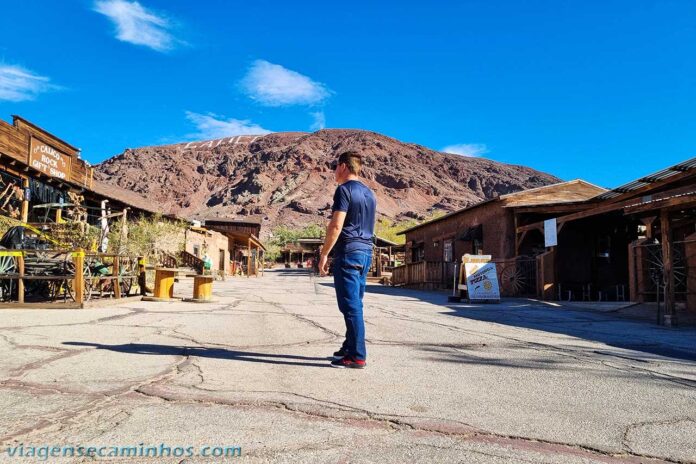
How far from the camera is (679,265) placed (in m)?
10.6

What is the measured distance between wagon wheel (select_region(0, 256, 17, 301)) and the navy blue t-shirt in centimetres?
707

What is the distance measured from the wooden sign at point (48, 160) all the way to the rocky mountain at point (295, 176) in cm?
8089

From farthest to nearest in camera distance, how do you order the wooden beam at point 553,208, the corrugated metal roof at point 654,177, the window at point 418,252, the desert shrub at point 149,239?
the window at point 418,252, the desert shrub at point 149,239, the wooden beam at point 553,208, the corrugated metal roof at point 654,177

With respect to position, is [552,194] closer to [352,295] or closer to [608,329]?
[608,329]

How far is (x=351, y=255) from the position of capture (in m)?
3.77

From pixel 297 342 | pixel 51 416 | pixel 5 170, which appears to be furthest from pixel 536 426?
pixel 5 170

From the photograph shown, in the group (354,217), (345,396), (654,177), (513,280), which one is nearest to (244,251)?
(513,280)

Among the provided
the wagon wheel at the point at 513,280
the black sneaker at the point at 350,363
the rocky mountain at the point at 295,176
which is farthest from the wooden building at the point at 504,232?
the rocky mountain at the point at 295,176

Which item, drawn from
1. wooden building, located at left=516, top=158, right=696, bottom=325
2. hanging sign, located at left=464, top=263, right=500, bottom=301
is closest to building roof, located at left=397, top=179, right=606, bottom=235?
wooden building, located at left=516, top=158, right=696, bottom=325

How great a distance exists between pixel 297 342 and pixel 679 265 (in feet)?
32.5

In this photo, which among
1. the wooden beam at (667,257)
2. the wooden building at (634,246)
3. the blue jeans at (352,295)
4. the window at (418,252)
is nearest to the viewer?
the blue jeans at (352,295)

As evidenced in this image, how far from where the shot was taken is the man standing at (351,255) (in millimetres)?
3699

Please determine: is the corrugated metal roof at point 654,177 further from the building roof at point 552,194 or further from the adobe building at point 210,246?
the adobe building at point 210,246

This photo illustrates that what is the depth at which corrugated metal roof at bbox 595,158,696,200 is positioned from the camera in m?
9.16
